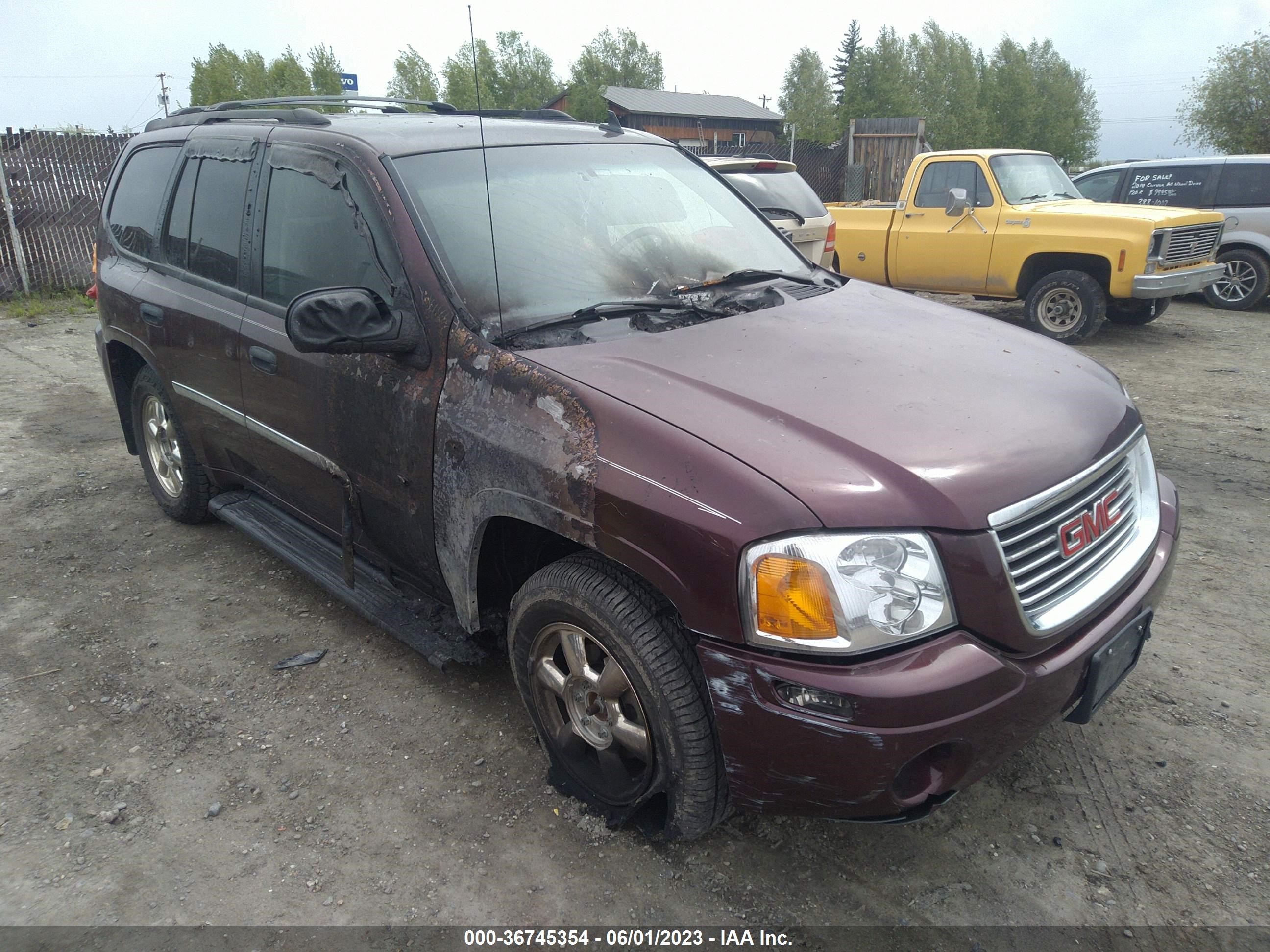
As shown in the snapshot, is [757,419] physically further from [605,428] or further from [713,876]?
[713,876]

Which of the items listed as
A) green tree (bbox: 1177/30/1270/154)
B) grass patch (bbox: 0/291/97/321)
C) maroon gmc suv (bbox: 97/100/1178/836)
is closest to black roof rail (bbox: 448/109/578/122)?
maroon gmc suv (bbox: 97/100/1178/836)

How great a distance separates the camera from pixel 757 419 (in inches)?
86.0

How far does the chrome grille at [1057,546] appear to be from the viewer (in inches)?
81.2

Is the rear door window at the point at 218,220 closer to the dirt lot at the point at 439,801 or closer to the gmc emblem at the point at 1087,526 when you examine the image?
the dirt lot at the point at 439,801

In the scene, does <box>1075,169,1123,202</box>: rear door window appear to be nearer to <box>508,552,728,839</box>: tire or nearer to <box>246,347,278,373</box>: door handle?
<box>246,347,278,373</box>: door handle

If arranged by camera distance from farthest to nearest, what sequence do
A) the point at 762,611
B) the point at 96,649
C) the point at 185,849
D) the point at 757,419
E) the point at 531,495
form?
the point at 96,649 → the point at 185,849 → the point at 531,495 → the point at 757,419 → the point at 762,611

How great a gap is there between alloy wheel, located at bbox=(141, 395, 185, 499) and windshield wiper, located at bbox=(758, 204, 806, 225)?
4974 mm

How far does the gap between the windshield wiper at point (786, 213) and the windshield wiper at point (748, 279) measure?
4.35 m

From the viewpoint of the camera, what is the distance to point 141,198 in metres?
4.28

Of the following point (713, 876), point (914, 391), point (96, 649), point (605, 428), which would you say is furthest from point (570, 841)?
point (96, 649)

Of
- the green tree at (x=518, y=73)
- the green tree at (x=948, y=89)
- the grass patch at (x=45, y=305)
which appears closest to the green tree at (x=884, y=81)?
the green tree at (x=948, y=89)

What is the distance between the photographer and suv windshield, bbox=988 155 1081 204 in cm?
932

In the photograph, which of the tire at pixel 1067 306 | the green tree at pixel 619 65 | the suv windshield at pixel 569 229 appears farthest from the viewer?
the green tree at pixel 619 65

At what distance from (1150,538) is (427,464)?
2.14 m
